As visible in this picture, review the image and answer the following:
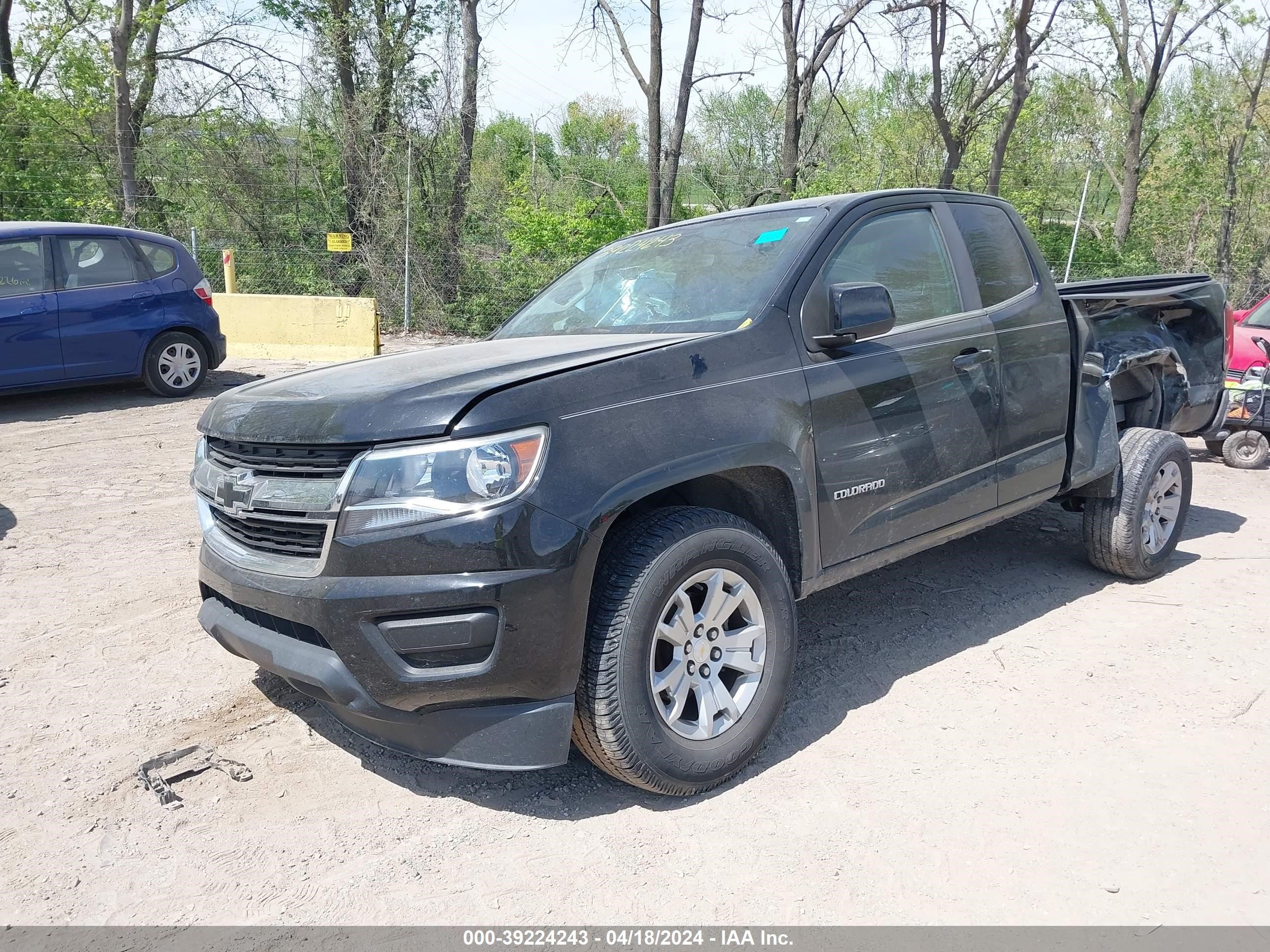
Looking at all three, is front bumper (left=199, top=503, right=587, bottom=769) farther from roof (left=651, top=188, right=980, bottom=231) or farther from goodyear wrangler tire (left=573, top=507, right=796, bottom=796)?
roof (left=651, top=188, right=980, bottom=231)

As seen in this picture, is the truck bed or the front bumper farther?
the truck bed

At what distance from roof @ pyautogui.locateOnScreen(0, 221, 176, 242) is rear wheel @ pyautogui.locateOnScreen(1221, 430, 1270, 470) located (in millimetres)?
10135

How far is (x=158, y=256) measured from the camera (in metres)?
10.2

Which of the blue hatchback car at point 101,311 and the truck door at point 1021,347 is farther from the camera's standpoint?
the blue hatchback car at point 101,311

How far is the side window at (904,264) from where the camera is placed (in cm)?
388

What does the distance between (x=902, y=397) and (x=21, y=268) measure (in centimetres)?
860

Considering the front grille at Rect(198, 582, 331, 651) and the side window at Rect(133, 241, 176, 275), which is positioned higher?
the side window at Rect(133, 241, 176, 275)

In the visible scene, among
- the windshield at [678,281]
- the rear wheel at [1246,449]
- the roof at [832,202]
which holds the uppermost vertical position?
the roof at [832,202]

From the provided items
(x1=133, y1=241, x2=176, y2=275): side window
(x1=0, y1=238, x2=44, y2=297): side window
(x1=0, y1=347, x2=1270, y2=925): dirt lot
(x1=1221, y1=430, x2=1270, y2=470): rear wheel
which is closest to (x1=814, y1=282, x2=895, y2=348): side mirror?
(x1=0, y1=347, x2=1270, y2=925): dirt lot

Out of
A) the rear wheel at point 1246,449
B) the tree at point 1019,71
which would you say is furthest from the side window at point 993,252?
the tree at point 1019,71

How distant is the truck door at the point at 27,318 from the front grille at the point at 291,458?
7.07m

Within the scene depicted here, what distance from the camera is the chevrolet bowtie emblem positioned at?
10.3 feet

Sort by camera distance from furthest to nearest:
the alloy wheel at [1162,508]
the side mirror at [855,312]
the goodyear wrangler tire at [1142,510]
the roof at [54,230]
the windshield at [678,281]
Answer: the roof at [54,230] → the alloy wheel at [1162,508] → the goodyear wrangler tire at [1142,510] → the windshield at [678,281] → the side mirror at [855,312]

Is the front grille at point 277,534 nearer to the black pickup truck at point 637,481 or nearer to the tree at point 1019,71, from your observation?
the black pickup truck at point 637,481
